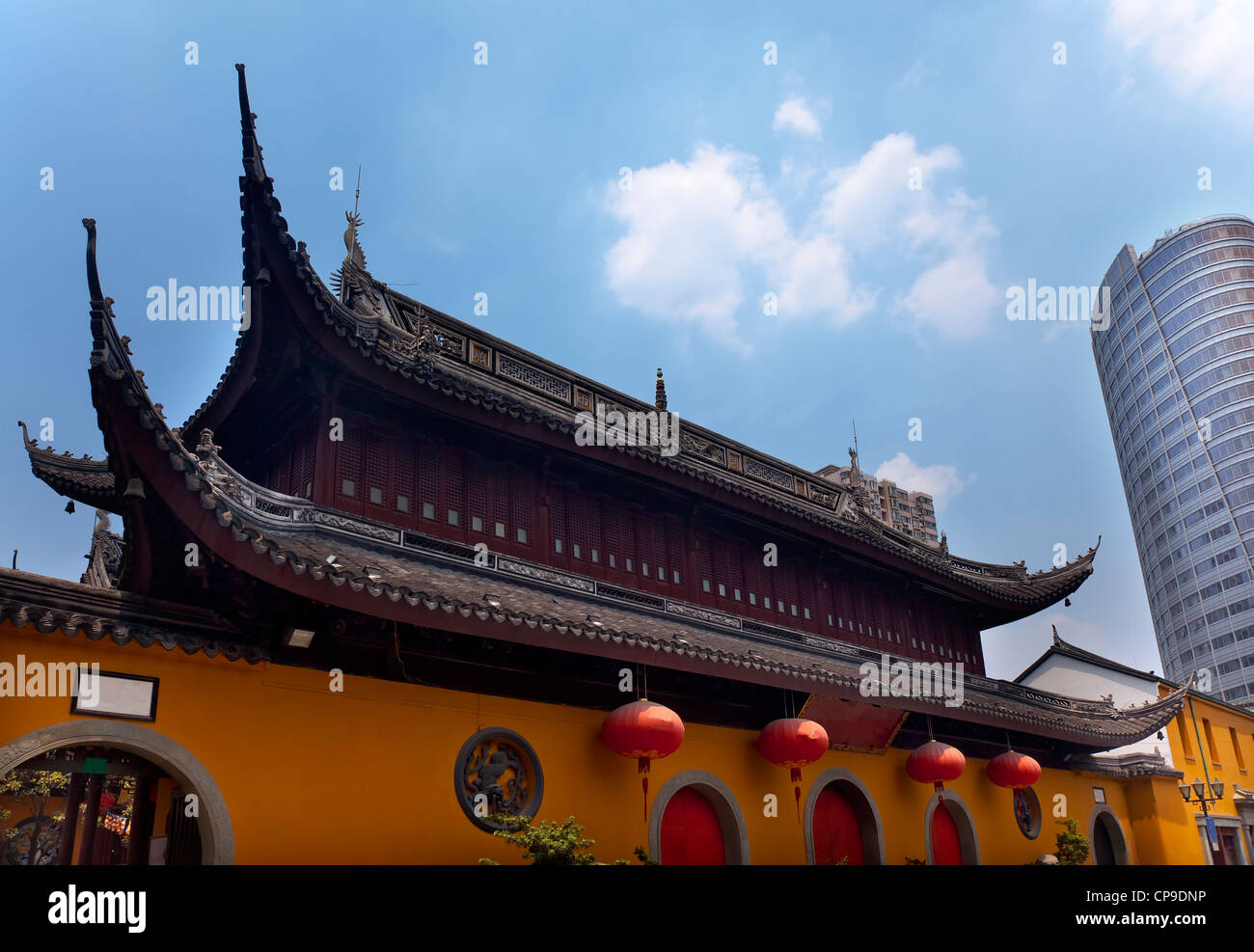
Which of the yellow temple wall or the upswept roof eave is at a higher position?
the upswept roof eave

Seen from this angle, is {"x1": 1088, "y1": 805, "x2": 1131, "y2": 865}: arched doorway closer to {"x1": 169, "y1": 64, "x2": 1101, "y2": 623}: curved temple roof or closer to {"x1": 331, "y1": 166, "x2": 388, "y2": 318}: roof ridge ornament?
{"x1": 169, "y1": 64, "x2": 1101, "y2": 623}: curved temple roof

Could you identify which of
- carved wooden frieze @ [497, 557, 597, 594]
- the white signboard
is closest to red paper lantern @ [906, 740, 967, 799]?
carved wooden frieze @ [497, 557, 597, 594]

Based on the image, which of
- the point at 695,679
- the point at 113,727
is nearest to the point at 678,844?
the point at 695,679

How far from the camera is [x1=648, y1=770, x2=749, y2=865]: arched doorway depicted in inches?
444

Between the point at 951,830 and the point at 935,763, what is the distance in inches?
86.6

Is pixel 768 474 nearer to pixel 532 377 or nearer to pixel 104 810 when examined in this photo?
pixel 532 377

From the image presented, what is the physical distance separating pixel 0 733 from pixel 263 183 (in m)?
5.41

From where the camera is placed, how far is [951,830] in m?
15.4

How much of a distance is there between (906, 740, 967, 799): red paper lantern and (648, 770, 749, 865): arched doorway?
3.54 m

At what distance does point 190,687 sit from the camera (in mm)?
7984

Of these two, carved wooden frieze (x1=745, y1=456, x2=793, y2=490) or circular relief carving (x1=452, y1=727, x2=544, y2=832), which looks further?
carved wooden frieze (x1=745, y1=456, x2=793, y2=490)

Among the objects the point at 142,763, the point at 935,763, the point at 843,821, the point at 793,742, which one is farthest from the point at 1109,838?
the point at 142,763
